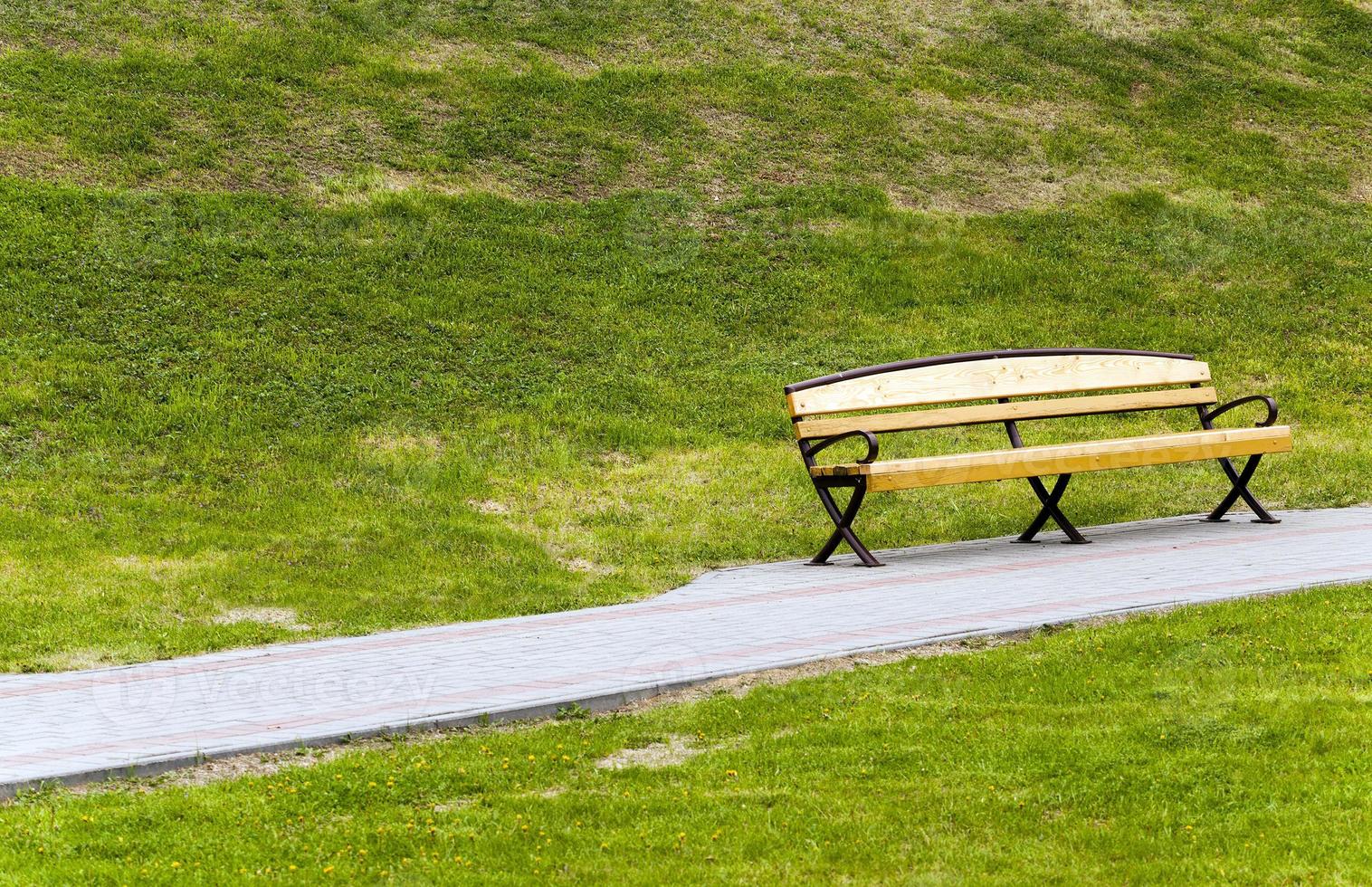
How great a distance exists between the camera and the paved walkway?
14.7 ft

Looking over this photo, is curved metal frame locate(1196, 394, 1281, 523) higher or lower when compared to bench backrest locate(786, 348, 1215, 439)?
lower

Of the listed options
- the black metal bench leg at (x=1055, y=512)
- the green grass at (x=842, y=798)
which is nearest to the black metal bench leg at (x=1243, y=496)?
the black metal bench leg at (x=1055, y=512)

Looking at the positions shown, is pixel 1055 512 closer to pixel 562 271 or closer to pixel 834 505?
pixel 834 505

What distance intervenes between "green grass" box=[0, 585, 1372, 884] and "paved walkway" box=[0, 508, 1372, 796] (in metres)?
0.32

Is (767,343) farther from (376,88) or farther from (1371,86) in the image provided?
(1371,86)

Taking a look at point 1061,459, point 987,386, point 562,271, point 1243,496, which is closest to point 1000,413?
point 987,386

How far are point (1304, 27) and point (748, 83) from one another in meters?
11.0

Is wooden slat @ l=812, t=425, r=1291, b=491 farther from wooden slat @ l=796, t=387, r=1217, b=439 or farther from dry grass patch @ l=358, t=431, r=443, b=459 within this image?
dry grass patch @ l=358, t=431, r=443, b=459

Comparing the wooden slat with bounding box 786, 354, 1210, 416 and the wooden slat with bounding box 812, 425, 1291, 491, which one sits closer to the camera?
the wooden slat with bounding box 812, 425, 1291, 491

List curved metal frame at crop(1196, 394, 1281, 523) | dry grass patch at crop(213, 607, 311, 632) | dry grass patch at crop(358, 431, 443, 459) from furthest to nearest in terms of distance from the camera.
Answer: dry grass patch at crop(358, 431, 443, 459) → curved metal frame at crop(1196, 394, 1281, 523) → dry grass patch at crop(213, 607, 311, 632)

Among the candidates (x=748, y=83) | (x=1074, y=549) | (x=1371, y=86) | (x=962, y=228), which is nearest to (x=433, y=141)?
(x=748, y=83)

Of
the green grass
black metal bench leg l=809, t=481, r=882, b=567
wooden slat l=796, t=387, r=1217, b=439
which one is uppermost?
the green grass

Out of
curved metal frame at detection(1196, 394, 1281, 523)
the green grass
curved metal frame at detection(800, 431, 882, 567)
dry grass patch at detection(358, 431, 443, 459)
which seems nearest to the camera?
the green grass

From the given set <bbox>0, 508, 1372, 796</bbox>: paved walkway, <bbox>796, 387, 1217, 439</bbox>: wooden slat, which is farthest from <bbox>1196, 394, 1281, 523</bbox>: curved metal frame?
<bbox>0, 508, 1372, 796</bbox>: paved walkway
